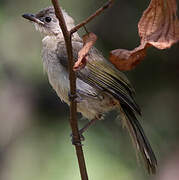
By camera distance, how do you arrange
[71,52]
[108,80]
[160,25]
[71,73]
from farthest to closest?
[108,80], [71,73], [71,52], [160,25]

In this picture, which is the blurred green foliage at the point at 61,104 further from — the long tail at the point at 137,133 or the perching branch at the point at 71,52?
the perching branch at the point at 71,52

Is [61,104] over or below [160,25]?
below

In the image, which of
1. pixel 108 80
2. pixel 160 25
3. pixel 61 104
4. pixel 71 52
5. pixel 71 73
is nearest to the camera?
pixel 160 25

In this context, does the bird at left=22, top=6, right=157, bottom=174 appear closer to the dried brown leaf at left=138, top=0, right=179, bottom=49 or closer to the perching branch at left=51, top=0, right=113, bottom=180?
the perching branch at left=51, top=0, right=113, bottom=180

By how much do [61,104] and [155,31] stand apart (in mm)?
3468

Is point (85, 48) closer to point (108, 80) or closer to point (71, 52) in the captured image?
point (71, 52)

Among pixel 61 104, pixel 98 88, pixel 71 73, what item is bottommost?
pixel 61 104

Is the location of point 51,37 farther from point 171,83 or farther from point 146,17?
point 146,17

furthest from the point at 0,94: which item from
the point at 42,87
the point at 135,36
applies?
the point at 135,36

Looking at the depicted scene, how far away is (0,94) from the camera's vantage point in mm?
4672

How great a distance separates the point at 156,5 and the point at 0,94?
11.6 feet

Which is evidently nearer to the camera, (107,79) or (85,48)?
(85,48)

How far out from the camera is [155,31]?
50.4 inches

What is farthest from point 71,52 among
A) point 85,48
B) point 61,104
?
point 61,104
